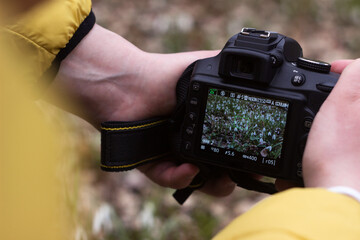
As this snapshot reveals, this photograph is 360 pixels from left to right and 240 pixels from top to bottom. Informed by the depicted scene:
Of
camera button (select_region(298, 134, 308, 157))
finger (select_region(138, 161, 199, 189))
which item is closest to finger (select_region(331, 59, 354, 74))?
camera button (select_region(298, 134, 308, 157))

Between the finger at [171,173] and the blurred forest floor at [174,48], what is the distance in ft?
0.78

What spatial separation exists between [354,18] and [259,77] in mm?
2049

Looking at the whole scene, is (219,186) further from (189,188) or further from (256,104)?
(256,104)

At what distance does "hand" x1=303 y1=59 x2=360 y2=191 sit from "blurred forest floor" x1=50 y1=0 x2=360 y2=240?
2.66ft

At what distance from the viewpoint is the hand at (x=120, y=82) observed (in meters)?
1.34

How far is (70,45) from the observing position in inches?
50.8

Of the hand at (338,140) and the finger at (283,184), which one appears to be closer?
the hand at (338,140)

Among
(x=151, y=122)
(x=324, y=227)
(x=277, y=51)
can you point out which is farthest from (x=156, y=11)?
(x=324, y=227)

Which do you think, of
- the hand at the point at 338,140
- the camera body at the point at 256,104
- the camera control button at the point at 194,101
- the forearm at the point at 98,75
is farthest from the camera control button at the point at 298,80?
the forearm at the point at 98,75

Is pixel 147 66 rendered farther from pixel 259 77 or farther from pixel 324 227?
pixel 324 227

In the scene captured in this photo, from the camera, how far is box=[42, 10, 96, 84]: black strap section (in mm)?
1262

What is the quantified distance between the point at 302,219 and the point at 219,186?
734 millimetres

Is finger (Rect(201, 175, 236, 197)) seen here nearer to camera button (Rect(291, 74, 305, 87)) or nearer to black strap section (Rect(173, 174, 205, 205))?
black strap section (Rect(173, 174, 205, 205))

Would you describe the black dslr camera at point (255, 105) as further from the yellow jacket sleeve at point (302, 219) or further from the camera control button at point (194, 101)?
the yellow jacket sleeve at point (302, 219)
